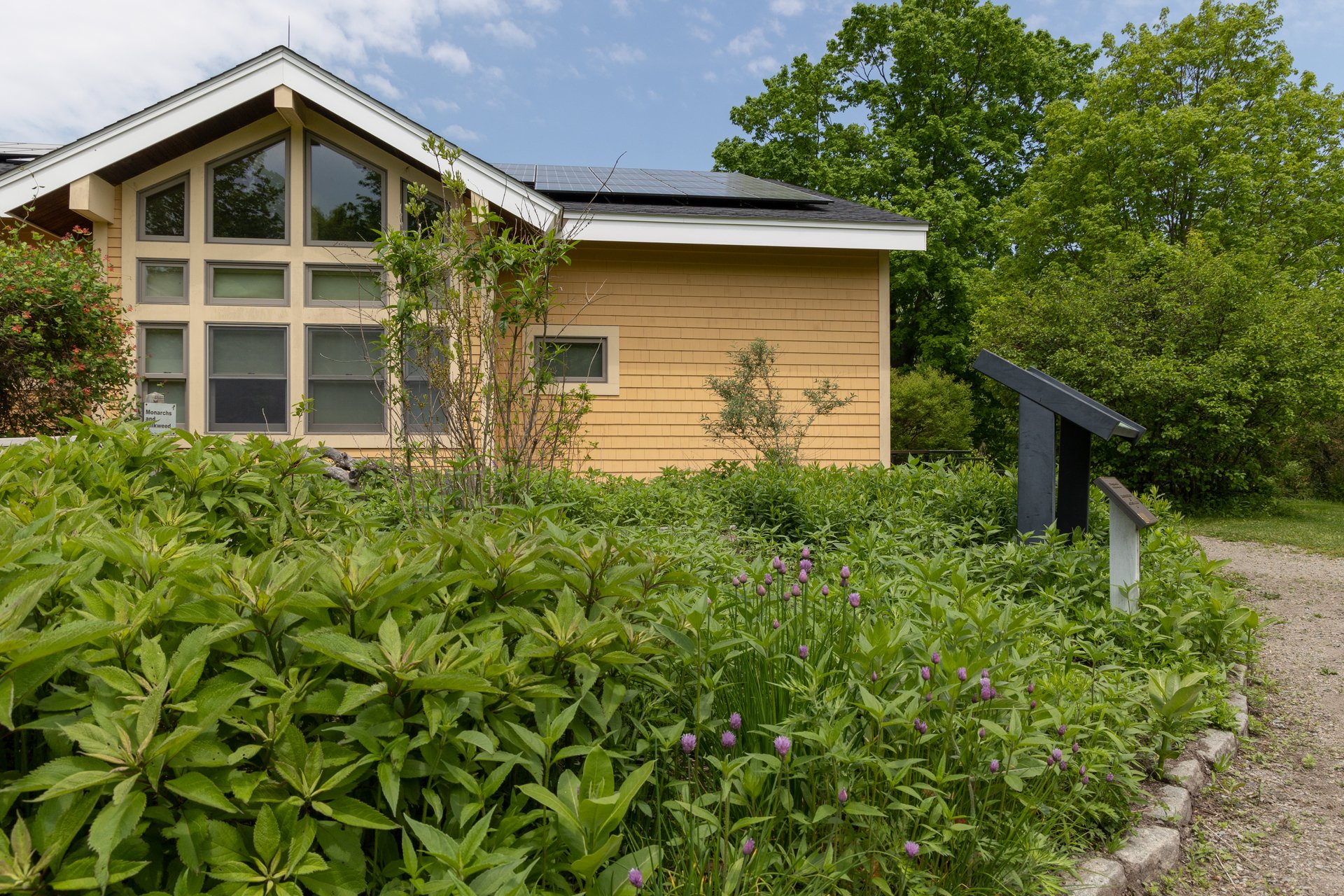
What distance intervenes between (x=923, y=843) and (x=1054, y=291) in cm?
1767

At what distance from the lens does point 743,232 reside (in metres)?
10.3

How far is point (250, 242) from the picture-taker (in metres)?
9.66

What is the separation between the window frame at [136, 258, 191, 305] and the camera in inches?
372

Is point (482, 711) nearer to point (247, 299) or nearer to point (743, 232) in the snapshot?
point (743, 232)

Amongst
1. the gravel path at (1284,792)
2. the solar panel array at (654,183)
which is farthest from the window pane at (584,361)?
the gravel path at (1284,792)

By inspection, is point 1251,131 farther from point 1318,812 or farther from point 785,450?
point 1318,812

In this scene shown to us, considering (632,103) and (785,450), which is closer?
(785,450)

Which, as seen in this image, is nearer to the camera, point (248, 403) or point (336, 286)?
point (248, 403)

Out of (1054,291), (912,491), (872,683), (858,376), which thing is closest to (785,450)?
(858,376)

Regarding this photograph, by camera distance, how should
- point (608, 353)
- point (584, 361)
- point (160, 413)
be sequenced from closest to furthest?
point (160, 413), point (608, 353), point (584, 361)

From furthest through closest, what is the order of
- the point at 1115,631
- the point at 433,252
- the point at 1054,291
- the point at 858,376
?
the point at 1054,291, the point at 858,376, the point at 433,252, the point at 1115,631

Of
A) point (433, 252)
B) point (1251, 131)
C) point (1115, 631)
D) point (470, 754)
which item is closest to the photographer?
point (470, 754)

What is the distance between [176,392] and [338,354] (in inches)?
75.9

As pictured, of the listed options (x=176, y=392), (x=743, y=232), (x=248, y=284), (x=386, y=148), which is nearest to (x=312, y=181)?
(x=386, y=148)
